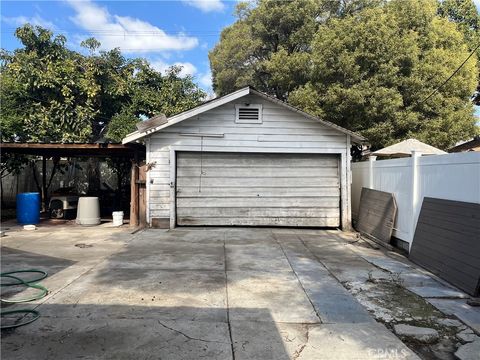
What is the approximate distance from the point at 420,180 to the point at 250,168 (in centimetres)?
493

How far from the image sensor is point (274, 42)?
22.1m

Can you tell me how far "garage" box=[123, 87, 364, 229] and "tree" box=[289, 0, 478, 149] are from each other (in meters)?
4.28

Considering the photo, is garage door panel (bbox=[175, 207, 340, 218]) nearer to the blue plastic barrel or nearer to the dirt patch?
the blue plastic barrel

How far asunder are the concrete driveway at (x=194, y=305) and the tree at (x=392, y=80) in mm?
8068

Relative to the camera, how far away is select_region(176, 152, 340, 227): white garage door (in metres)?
11.5

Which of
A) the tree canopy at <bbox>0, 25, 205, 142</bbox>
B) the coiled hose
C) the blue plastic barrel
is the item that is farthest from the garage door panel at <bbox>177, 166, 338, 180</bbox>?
the tree canopy at <bbox>0, 25, 205, 142</bbox>

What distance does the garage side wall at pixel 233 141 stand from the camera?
11273mm

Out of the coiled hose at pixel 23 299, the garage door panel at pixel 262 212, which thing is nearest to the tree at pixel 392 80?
the garage door panel at pixel 262 212

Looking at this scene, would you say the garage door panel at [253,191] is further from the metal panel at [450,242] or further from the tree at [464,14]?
the tree at [464,14]

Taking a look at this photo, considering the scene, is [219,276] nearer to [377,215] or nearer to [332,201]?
[377,215]

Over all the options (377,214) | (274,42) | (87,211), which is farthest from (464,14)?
(87,211)

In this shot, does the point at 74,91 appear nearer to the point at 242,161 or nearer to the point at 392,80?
the point at 242,161

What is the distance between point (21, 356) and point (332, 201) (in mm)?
9373

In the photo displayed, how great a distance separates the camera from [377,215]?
32.9ft
